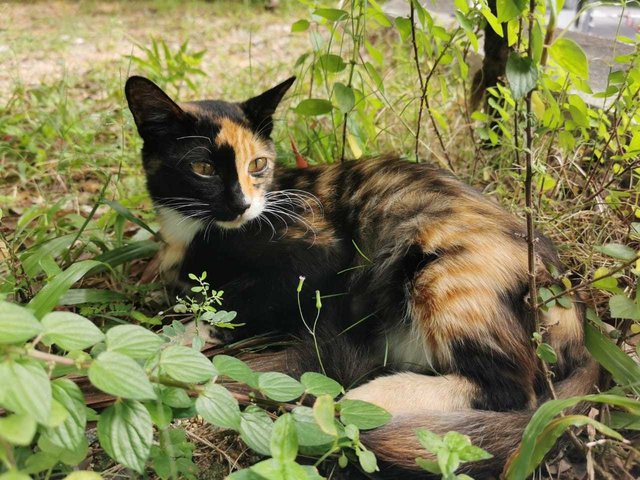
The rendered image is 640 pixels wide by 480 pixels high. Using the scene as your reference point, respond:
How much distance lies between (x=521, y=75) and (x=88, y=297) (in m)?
1.71

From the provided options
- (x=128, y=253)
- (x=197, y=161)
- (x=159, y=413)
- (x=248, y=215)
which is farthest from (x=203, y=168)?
(x=159, y=413)

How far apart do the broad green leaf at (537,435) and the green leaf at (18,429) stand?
1056 millimetres

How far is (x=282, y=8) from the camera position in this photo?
23.0 ft

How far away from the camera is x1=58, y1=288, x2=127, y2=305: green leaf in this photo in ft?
7.43

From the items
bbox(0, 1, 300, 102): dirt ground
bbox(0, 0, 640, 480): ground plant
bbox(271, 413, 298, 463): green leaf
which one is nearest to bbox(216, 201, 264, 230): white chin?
bbox(0, 0, 640, 480): ground plant

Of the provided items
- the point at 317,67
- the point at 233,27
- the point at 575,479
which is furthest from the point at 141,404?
the point at 233,27

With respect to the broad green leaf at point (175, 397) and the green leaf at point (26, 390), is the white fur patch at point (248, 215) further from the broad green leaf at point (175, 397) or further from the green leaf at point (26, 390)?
the green leaf at point (26, 390)

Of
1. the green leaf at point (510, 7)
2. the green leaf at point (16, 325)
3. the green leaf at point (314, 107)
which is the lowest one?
the green leaf at point (16, 325)

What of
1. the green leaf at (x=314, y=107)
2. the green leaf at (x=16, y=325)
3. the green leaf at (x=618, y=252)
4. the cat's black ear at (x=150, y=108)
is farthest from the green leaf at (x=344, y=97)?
the green leaf at (x=16, y=325)

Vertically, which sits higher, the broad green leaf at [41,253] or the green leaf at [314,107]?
the green leaf at [314,107]

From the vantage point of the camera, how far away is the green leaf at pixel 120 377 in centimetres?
116

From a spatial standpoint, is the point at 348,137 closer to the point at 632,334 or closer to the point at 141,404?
the point at 632,334

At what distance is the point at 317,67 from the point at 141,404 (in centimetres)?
183

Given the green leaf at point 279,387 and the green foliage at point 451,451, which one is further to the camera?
the green leaf at point 279,387
